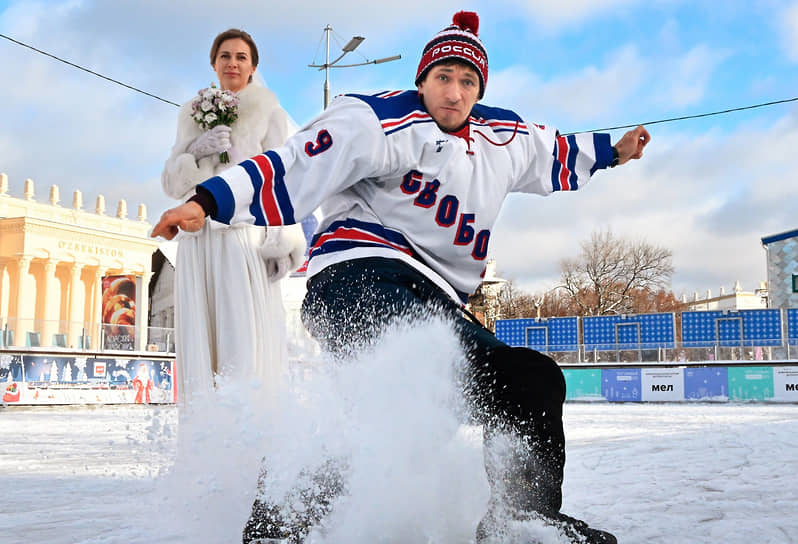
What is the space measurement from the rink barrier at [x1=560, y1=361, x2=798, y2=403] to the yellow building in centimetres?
2461

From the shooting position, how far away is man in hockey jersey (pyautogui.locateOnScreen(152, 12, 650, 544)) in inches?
98.7

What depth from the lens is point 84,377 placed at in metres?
17.3

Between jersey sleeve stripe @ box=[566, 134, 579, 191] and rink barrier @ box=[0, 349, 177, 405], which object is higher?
jersey sleeve stripe @ box=[566, 134, 579, 191]

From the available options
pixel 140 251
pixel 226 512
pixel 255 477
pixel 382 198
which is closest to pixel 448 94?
pixel 382 198

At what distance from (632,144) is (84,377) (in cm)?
1584

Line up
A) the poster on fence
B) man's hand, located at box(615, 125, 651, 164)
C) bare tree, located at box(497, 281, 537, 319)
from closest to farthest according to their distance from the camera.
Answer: man's hand, located at box(615, 125, 651, 164)
the poster on fence
bare tree, located at box(497, 281, 537, 319)

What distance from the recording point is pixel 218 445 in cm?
280

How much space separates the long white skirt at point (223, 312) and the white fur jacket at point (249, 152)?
0.39 ft

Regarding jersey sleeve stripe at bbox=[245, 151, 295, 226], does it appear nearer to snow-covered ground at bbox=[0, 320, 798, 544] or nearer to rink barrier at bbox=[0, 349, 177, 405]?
snow-covered ground at bbox=[0, 320, 798, 544]

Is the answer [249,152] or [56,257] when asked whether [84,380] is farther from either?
[56,257]

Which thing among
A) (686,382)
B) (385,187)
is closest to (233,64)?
(385,187)

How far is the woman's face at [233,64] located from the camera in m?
4.85

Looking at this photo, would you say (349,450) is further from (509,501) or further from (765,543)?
(765,543)

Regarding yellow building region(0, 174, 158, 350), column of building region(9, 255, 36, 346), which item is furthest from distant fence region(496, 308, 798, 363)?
Result: column of building region(9, 255, 36, 346)
